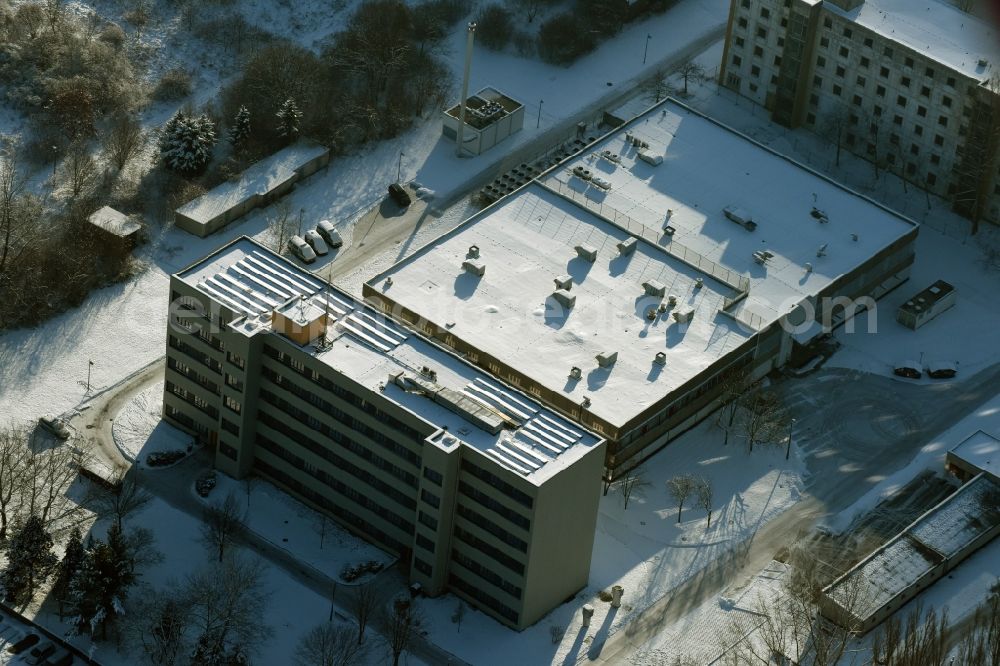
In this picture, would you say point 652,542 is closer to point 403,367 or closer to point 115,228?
point 403,367

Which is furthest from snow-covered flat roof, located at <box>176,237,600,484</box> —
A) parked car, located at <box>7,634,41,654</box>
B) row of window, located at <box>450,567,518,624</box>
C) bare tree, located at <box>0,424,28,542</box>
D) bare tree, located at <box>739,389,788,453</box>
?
parked car, located at <box>7,634,41,654</box>

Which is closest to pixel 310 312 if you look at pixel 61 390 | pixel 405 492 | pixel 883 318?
pixel 405 492

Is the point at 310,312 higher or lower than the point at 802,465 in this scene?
higher

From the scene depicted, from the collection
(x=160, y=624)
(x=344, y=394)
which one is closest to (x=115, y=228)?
(x=344, y=394)

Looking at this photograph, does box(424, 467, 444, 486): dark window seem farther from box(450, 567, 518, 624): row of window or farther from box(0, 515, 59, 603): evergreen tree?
box(0, 515, 59, 603): evergreen tree

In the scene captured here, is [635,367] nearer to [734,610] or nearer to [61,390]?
[734,610]

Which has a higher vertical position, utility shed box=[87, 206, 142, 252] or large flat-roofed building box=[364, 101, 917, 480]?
large flat-roofed building box=[364, 101, 917, 480]

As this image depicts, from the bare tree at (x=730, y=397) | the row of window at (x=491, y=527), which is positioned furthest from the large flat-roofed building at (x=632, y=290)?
the row of window at (x=491, y=527)
